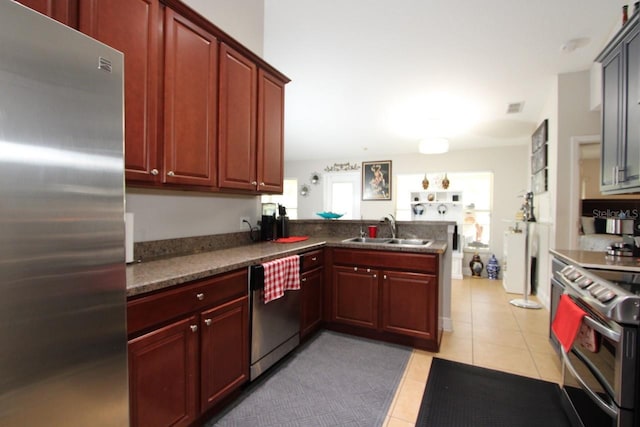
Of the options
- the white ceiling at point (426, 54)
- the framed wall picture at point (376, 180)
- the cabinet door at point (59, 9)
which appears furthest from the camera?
the framed wall picture at point (376, 180)

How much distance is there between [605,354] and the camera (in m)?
1.38

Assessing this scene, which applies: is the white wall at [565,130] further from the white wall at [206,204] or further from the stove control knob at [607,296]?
the white wall at [206,204]

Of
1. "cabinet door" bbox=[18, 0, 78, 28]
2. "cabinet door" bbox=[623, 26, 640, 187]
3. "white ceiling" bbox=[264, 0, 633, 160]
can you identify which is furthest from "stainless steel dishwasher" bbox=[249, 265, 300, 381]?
"cabinet door" bbox=[623, 26, 640, 187]

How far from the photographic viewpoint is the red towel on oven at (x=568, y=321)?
1557mm

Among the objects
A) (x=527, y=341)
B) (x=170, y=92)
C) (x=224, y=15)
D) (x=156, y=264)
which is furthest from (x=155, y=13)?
(x=527, y=341)

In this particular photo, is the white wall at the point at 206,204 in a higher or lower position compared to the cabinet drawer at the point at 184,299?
higher

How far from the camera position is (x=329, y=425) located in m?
1.71

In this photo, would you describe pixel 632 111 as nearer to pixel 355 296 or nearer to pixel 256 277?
pixel 355 296

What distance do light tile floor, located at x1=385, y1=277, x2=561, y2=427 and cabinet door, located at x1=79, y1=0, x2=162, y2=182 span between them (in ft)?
6.56

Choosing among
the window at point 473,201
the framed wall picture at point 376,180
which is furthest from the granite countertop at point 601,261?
the framed wall picture at point 376,180

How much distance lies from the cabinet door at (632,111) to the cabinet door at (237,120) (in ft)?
8.19

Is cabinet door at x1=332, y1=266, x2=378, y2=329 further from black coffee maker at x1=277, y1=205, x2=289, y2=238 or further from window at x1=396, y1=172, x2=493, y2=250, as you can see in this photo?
window at x1=396, y1=172, x2=493, y2=250

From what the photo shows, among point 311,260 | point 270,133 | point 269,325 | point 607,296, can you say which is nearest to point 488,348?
point 607,296

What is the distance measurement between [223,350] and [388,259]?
5.11 feet
